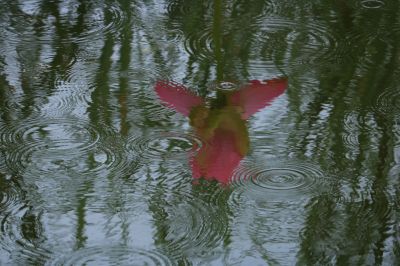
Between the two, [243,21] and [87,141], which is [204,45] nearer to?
[243,21]

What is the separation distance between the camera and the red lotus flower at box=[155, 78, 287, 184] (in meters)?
2.11

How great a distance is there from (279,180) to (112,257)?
16.7 inches

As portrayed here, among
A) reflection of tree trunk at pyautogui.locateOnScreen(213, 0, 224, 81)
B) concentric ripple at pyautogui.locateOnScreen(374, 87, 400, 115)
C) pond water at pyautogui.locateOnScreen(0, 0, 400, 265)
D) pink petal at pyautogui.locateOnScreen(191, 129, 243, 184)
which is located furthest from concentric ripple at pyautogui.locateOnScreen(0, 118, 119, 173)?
concentric ripple at pyautogui.locateOnScreen(374, 87, 400, 115)

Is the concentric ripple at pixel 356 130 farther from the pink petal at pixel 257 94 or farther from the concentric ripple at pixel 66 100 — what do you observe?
the concentric ripple at pixel 66 100

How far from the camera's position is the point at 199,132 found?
2.24m

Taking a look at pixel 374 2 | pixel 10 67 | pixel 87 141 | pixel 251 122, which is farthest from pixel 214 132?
pixel 374 2

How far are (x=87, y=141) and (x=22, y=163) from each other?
16 cm

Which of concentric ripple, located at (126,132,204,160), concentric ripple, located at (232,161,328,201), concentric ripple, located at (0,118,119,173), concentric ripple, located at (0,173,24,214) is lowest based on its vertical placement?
concentric ripple, located at (0,173,24,214)

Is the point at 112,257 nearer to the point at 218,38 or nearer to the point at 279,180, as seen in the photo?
the point at 279,180

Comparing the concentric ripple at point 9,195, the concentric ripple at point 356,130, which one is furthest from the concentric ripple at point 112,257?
the concentric ripple at point 356,130

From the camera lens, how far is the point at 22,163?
2.11 metres

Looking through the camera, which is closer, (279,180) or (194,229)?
(194,229)

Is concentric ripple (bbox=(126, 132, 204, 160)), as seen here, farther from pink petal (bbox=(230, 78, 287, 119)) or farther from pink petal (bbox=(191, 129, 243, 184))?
pink petal (bbox=(230, 78, 287, 119))

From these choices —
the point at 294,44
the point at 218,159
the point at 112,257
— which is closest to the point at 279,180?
the point at 218,159
